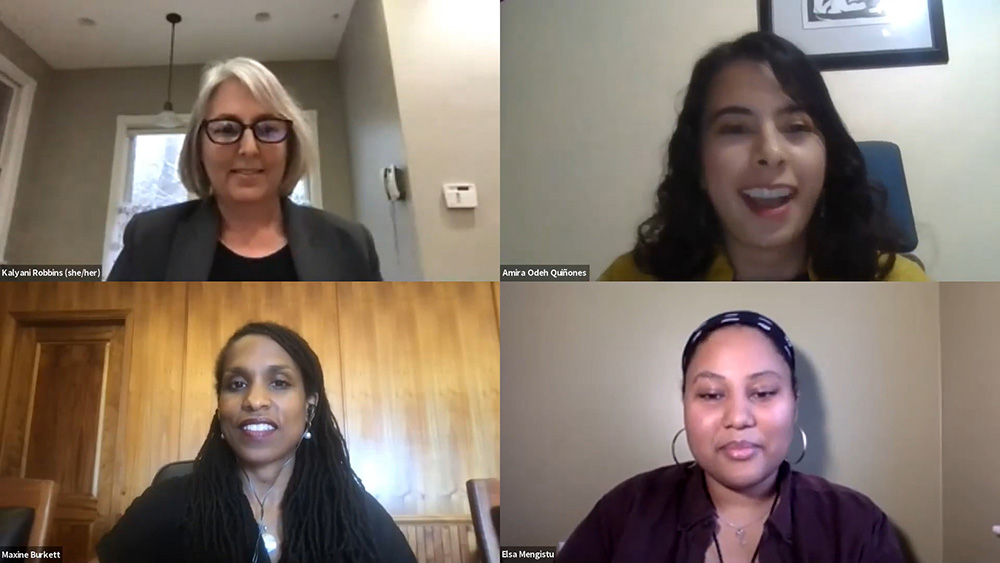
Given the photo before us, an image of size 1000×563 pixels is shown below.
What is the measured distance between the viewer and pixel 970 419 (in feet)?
3.79

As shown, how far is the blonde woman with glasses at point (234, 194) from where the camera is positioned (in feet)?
3.94

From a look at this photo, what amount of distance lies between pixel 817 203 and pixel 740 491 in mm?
443

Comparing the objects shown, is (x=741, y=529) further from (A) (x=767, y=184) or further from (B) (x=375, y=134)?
(B) (x=375, y=134)

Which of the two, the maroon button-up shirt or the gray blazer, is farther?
the gray blazer

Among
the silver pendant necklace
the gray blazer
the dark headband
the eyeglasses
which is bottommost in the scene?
the silver pendant necklace

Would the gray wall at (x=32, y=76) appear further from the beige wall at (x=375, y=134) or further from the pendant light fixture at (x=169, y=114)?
the beige wall at (x=375, y=134)

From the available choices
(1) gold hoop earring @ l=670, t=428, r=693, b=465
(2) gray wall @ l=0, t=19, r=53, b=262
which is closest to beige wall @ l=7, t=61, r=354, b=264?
(2) gray wall @ l=0, t=19, r=53, b=262

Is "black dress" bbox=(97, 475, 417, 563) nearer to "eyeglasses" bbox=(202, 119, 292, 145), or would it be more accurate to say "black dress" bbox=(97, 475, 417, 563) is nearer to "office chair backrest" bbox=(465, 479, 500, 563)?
"office chair backrest" bbox=(465, 479, 500, 563)

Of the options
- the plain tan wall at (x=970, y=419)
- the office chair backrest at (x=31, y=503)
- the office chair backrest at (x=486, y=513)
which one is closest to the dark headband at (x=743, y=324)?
the plain tan wall at (x=970, y=419)

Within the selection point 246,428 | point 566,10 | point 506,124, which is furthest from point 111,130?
point 566,10

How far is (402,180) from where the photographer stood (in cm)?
124

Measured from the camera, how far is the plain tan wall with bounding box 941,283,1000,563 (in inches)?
44.9

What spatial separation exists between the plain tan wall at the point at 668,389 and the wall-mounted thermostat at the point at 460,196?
158mm

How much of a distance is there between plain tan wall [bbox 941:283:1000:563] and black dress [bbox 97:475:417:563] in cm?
104
